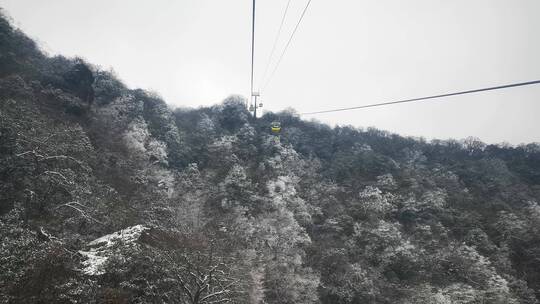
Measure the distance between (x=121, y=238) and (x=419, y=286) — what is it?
3128 centimetres

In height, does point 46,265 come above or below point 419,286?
above

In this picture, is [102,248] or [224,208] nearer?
[102,248]

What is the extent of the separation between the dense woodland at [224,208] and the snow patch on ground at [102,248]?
0.13 metres

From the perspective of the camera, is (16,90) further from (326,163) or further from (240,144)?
(326,163)

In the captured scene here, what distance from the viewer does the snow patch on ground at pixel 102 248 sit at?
18277 millimetres

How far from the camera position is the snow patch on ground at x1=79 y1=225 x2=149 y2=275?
18.3m

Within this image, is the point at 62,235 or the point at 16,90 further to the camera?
the point at 16,90

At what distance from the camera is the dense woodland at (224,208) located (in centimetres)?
1984

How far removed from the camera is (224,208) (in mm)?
41188

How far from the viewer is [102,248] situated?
20.9 m

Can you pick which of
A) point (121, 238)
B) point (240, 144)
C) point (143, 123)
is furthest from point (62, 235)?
point (240, 144)

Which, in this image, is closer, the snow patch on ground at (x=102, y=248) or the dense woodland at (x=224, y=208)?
the snow patch on ground at (x=102, y=248)

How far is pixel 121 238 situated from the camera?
22359 mm

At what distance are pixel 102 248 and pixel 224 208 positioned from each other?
21.0 metres
